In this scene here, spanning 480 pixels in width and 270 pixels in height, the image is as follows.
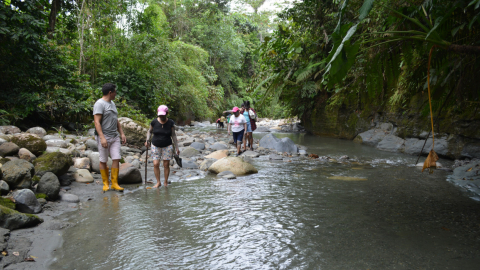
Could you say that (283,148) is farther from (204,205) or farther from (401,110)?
(204,205)

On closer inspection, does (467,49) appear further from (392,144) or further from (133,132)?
(133,132)

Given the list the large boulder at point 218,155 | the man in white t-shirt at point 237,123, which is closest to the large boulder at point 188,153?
the large boulder at point 218,155

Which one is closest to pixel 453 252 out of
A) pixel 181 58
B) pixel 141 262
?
pixel 141 262

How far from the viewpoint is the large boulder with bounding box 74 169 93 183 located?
→ 6133 mm

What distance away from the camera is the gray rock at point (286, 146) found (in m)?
11.6

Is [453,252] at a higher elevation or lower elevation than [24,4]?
lower

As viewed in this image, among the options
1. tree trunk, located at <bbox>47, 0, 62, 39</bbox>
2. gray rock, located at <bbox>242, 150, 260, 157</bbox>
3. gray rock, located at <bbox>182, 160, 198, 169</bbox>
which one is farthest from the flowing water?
tree trunk, located at <bbox>47, 0, 62, 39</bbox>

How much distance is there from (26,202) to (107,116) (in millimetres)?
1952

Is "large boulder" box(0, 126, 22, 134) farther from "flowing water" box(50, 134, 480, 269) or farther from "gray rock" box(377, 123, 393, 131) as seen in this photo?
"gray rock" box(377, 123, 393, 131)

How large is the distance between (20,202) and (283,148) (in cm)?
892

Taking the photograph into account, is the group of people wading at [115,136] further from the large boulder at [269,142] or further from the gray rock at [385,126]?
the gray rock at [385,126]

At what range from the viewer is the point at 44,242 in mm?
3465

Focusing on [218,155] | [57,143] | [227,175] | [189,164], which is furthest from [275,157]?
[57,143]

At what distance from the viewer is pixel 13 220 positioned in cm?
363
